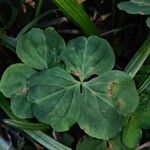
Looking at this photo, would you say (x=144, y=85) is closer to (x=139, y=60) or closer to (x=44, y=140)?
(x=139, y=60)

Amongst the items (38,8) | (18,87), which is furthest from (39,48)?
(38,8)

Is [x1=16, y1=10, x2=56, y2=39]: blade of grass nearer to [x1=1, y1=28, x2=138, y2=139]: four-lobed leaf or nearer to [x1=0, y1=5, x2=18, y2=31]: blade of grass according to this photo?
[x1=0, y1=5, x2=18, y2=31]: blade of grass

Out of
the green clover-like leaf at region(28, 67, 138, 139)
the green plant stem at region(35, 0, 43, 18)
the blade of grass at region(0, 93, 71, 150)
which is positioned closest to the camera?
the green clover-like leaf at region(28, 67, 138, 139)

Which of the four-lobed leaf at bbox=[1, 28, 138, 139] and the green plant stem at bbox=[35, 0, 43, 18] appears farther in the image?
the green plant stem at bbox=[35, 0, 43, 18]

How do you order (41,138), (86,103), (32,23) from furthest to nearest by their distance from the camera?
(32,23) < (41,138) < (86,103)

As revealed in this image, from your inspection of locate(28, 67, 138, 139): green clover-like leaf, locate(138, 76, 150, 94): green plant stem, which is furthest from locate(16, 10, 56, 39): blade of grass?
locate(138, 76, 150, 94): green plant stem

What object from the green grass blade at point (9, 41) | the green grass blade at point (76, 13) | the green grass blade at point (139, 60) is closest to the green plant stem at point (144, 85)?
the green grass blade at point (139, 60)
